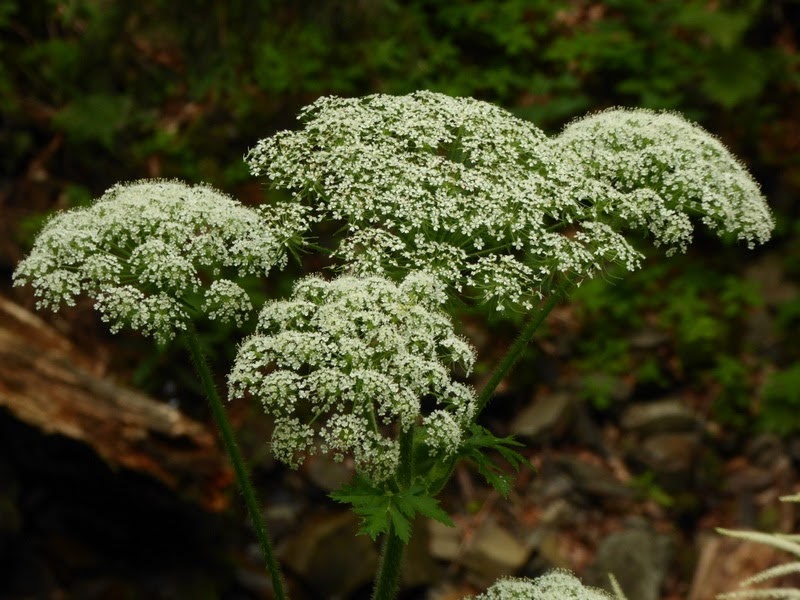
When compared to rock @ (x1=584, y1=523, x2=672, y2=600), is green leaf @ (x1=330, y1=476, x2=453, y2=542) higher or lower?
lower

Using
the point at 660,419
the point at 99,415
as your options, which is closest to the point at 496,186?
the point at 99,415

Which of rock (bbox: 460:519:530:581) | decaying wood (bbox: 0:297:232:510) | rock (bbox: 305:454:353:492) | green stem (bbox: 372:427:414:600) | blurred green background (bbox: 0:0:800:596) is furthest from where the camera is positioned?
blurred green background (bbox: 0:0:800:596)

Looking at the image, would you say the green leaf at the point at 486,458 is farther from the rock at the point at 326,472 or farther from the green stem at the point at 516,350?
the rock at the point at 326,472

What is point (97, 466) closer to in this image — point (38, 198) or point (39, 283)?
point (38, 198)

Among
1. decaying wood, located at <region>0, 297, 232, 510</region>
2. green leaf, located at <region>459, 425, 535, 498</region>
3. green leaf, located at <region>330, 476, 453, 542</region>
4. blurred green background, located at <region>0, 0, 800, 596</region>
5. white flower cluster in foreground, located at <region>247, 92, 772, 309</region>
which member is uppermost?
blurred green background, located at <region>0, 0, 800, 596</region>

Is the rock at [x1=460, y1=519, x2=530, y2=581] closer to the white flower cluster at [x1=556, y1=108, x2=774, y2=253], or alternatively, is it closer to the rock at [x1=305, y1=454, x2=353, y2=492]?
the rock at [x1=305, y1=454, x2=353, y2=492]

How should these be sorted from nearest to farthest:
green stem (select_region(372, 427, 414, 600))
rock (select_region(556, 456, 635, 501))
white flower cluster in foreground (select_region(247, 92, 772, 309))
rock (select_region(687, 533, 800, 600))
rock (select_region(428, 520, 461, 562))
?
white flower cluster in foreground (select_region(247, 92, 772, 309))
green stem (select_region(372, 427, 414, 600))
rock (select_region(687, 533, 800, 600))
rock (select_region(428, 520, 461, 562))
rock (select_region(556, 456, 635, 501))

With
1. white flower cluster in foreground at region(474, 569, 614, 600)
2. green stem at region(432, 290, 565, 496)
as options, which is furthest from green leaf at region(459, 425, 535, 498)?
white flower cluster in foreground at region(474, 569, 614, 600)

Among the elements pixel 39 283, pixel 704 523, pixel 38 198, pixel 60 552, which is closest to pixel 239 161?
pixel 38 198
